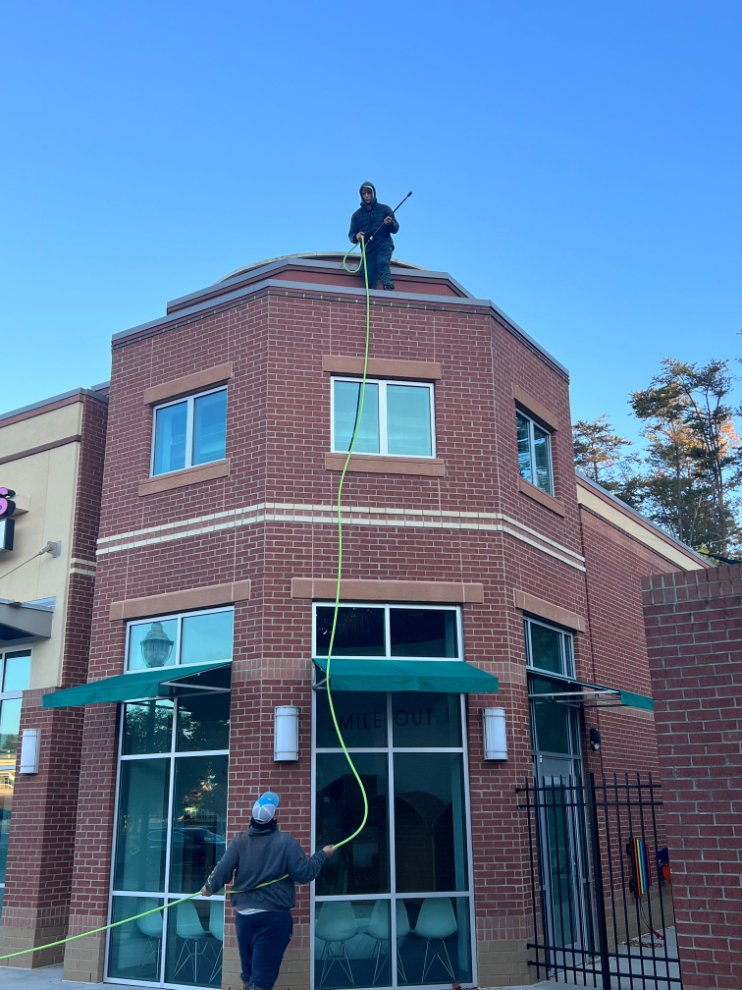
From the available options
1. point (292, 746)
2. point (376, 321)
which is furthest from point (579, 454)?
point (292, 746)

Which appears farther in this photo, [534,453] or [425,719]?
[534,453]

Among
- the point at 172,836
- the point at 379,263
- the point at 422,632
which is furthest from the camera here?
the point at 379,263

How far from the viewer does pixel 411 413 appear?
40.1 ft

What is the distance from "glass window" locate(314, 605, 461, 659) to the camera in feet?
36.1

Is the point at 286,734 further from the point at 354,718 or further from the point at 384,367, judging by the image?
the point at 384,367

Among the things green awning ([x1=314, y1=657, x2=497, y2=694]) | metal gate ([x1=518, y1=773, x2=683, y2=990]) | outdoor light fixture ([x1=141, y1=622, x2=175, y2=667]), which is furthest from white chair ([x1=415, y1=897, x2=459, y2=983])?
outdoor light fixture ([x1=141, y1=622, x2=175, y2=667])

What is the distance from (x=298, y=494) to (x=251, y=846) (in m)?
4.41

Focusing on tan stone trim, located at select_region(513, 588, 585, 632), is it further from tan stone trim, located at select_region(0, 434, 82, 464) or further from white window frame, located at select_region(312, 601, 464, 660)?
tan stone trim, located at select_region(0, 434, 82, 464)

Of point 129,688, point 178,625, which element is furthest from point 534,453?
point 129,688

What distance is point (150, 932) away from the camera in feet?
35.8

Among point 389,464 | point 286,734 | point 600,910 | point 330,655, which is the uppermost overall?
point 389,464

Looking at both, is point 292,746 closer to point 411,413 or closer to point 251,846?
point 251,846

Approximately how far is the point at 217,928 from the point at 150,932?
1.06 metres

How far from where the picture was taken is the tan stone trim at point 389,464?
11.7 meters
